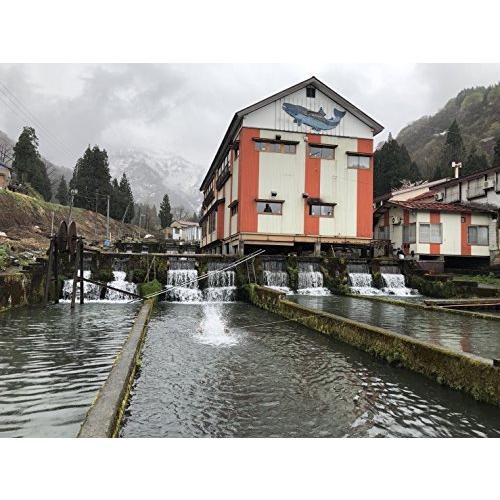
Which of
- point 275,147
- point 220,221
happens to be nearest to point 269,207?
point 275,147

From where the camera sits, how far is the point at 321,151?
24219 millimetres

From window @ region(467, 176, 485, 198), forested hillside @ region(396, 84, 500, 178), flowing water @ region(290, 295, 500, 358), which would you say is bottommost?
flowing water @ region(290, 295, 500, 358)

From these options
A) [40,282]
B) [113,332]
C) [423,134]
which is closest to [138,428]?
[113,332]

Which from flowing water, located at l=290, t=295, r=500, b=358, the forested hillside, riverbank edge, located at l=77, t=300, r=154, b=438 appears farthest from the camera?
the forested hillside

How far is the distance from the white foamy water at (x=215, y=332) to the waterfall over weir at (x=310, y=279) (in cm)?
808

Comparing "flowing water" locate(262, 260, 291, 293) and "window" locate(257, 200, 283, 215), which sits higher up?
"window" locate(257, 200, 283, 215)

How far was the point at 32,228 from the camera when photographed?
38.0 metres

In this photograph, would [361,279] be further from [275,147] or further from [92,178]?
[92,178]

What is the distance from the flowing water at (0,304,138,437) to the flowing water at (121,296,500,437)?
2.20ft

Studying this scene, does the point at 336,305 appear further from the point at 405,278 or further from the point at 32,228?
the point at 32,228

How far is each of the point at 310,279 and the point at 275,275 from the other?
193 cm

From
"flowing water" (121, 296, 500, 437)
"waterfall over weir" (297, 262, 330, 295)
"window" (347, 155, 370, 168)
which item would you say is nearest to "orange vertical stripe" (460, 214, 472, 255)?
"window" (347, 155, 370, 168)

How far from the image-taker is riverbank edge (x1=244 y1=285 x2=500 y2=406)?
485cm

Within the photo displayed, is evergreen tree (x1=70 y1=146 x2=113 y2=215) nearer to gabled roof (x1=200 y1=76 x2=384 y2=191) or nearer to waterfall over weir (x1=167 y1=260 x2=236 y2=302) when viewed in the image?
gabled roof (x1=200 y1=76 x2=384 y2=191)
